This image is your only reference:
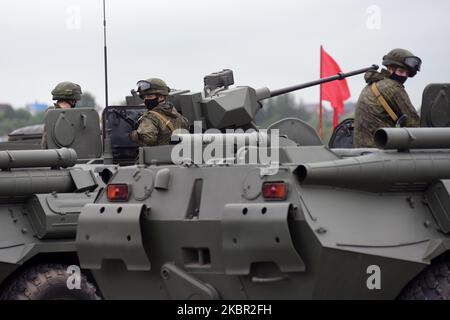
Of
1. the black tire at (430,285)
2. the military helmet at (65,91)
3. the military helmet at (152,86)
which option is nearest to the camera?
the black tire at (430,285)

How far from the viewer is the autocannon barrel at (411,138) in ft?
28.2

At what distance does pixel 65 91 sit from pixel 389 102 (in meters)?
4.56

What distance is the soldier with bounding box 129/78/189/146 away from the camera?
37.9ft

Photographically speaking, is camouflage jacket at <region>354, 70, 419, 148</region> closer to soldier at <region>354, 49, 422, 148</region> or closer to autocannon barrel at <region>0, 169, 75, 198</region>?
soldier at <region>354, 49, 422, 148</region>

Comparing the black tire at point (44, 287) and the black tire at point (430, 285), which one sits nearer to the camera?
the black tire at point (430, 285)

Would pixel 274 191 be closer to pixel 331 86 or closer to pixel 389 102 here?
pixel 389 102

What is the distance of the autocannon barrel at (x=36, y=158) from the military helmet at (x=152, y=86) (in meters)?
0.97

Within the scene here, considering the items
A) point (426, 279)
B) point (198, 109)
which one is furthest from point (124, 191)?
point (198, 109)

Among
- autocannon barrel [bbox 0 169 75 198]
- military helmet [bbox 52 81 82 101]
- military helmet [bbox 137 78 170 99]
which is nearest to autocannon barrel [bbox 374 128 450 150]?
military helmet [bbox 137 78 170 99]

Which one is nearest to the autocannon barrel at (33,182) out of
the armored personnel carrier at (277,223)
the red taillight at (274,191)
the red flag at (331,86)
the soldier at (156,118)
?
the soldier at (156,118)

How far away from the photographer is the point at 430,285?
8.45m

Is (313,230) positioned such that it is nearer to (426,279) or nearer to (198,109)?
(426,279)

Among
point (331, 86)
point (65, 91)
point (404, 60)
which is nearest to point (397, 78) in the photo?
point (404, 60)

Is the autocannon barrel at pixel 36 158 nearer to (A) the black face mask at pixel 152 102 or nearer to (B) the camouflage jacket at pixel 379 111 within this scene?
(A) the black face mask at pixel 152 102
